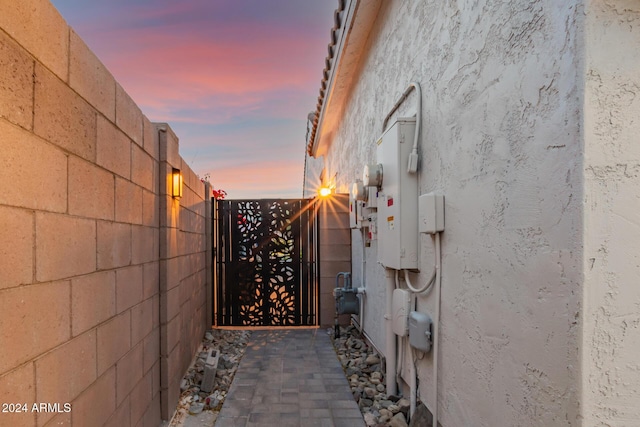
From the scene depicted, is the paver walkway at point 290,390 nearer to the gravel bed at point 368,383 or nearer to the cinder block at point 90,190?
the gravel bed at point 368,383

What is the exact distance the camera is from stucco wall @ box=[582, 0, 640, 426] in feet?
4.04

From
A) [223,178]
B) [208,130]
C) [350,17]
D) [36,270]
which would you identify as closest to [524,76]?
[36,270]

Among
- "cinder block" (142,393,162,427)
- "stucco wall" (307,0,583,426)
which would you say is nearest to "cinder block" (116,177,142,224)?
→ "cinder block" (142,393,162,427)

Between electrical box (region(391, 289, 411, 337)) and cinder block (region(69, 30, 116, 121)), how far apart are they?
231cm

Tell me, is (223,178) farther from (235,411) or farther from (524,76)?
(524,76)

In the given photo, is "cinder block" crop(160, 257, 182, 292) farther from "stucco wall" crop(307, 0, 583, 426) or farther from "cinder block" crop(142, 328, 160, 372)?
"stucco wall" crop(307, 0, 583, 426)

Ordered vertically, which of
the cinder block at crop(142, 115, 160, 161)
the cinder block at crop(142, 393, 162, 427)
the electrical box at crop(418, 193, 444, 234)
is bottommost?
the cinder block at crop(142, 393, 162, 427)

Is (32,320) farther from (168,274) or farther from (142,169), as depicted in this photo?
(168,274)

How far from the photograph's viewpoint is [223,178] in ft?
34.0

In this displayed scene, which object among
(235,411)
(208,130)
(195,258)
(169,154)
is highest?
(208,130)

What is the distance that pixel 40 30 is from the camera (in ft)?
4.67

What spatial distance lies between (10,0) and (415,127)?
2.38 m

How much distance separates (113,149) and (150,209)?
787mm

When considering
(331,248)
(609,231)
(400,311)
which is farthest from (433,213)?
(331,248)
